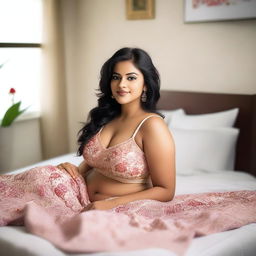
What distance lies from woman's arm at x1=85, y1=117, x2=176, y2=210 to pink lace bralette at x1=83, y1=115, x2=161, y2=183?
0.04 meters

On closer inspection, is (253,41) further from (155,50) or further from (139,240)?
(139,240)

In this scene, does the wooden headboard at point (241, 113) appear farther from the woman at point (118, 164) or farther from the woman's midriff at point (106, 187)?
the woman's midriff at point (106, 187)

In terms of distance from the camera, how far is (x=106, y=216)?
4.85 feet

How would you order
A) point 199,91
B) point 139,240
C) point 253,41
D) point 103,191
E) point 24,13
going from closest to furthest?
point 139,240 → point 103,191 → point 253,41 → point 199,91 → point 24,13

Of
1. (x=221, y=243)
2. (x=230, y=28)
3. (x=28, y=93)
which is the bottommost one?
(x=221, y=243)

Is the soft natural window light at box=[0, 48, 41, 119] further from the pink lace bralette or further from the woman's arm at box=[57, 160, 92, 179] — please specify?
the pink lace bralette

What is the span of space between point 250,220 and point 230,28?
5.50 ft

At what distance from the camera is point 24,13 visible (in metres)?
3.71

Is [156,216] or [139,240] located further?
[156,216]

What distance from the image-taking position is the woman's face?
1.89m

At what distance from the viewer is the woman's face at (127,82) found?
74.5 inches

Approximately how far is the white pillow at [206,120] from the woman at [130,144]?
0.98m

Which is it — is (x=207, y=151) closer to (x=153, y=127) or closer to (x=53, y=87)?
(x=153, y=127)

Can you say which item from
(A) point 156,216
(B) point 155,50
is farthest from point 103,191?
(B) point 155,50
